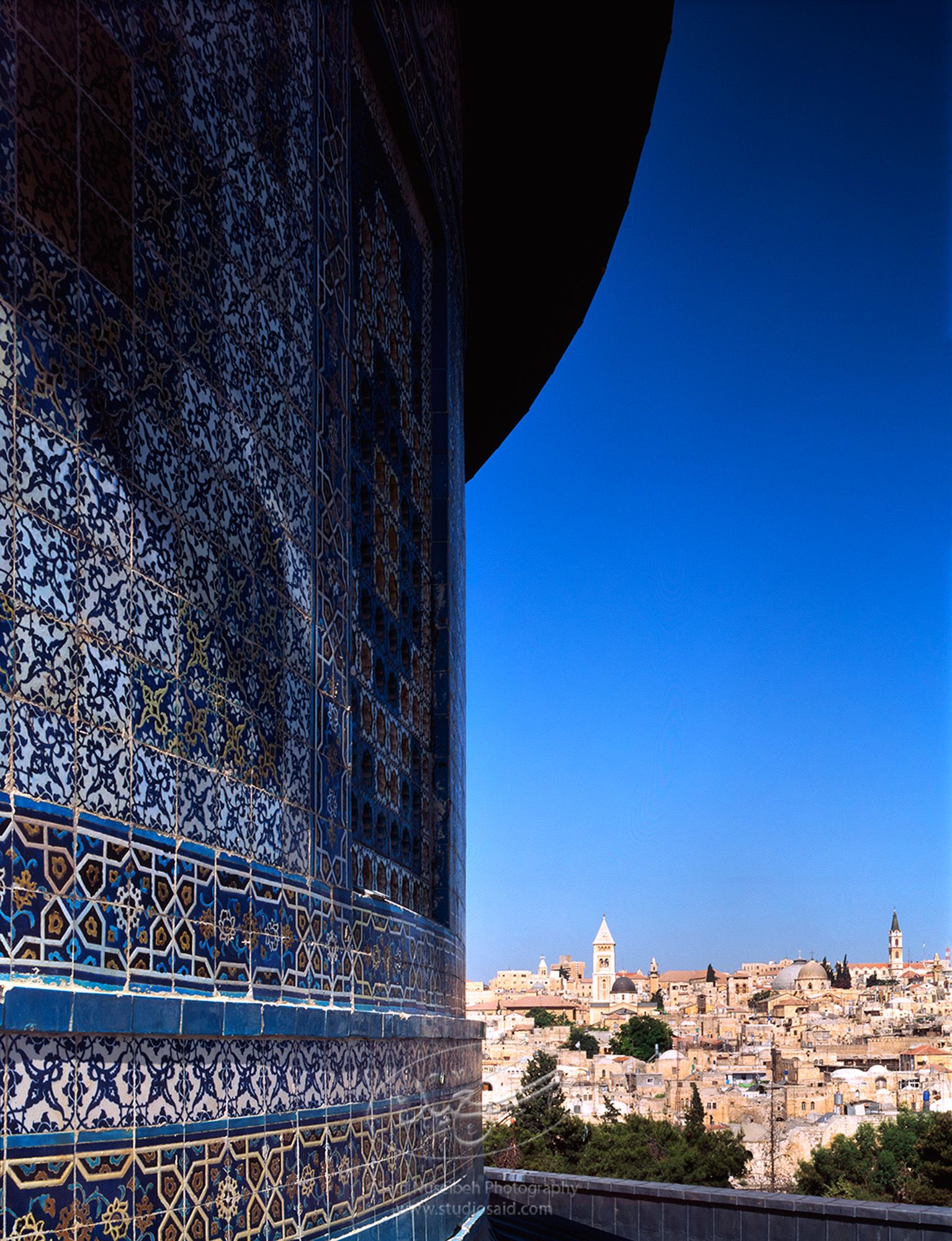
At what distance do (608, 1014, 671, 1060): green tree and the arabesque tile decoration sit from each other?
6515 cm

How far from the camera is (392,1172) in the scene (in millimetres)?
2818

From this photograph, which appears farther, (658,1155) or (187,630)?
(658,1155)

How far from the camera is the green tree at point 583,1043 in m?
64.4

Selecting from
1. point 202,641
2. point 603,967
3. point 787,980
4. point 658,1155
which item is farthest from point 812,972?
point 202,641

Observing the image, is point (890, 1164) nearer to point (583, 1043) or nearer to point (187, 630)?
point (583, 1043)

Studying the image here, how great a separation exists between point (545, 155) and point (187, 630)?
4.18 m

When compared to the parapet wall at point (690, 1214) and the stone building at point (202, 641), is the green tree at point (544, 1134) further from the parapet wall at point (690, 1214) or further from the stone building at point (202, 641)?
the stone building at point (202, 641)

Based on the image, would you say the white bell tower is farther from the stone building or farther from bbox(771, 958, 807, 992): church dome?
the stone building

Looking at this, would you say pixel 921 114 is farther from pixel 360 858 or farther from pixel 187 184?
pixel 187 184

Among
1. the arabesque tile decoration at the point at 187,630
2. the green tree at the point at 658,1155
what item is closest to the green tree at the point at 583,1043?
the green tree at the point at 658,1155

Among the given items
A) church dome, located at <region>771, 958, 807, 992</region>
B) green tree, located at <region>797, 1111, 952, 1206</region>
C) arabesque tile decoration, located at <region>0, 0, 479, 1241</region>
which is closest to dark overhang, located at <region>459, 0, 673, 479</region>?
arabesque tile decoration, located at <region>0, 0, 479, 1241</region>

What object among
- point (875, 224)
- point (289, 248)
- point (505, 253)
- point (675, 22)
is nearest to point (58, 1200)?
point (289, 248)

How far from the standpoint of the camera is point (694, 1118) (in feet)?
130

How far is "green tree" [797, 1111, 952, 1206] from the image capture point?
29.9m
